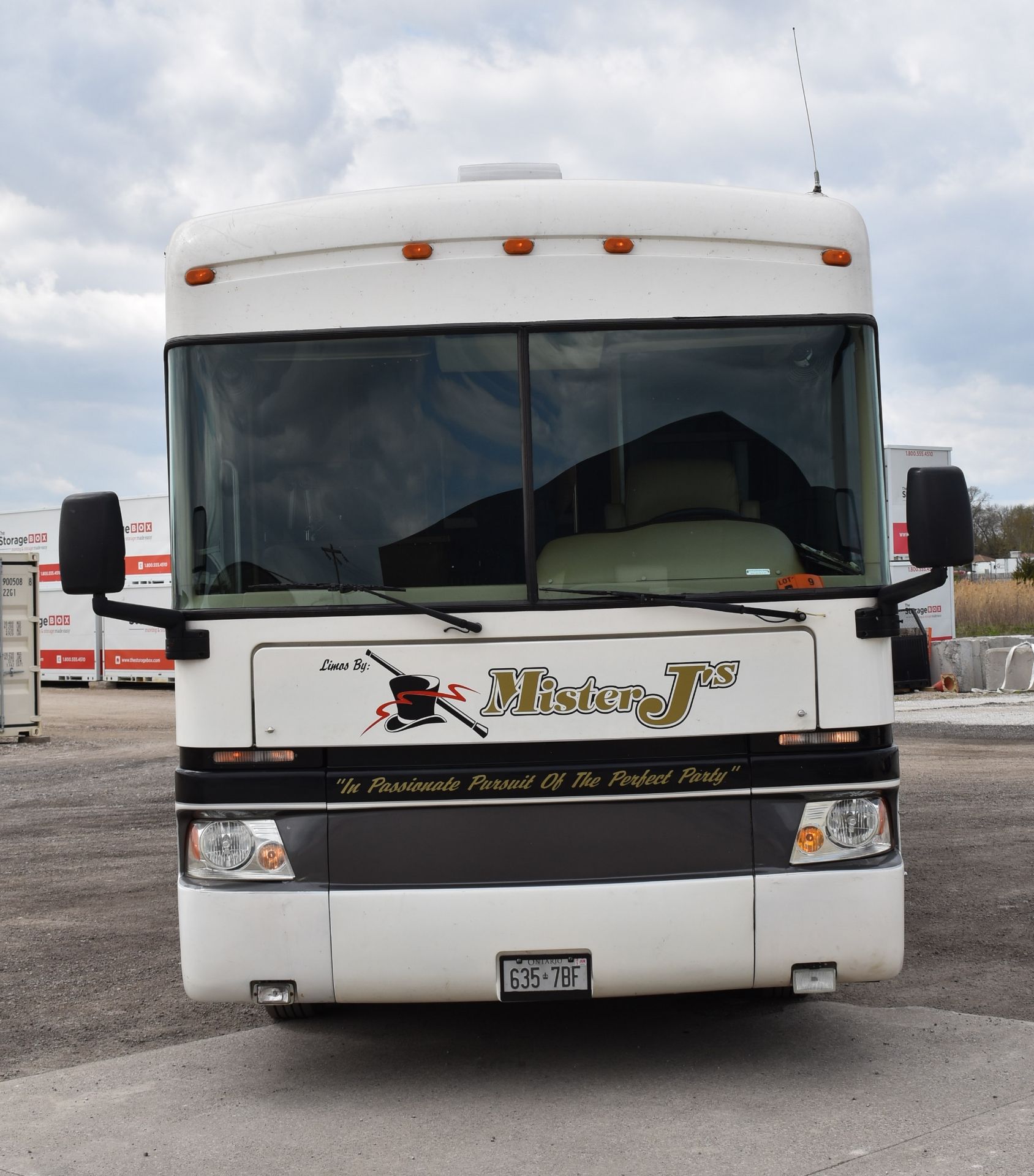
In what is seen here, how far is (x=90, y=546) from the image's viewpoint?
4.59m

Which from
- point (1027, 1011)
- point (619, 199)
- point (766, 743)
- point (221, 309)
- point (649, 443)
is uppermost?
point (619, 199)

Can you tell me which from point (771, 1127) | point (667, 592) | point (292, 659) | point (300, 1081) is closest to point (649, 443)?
point (667, 592)

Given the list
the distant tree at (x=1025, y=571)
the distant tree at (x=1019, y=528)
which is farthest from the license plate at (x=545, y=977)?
the distant tree at (x=1019, y=528)

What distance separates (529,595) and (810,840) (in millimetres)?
1243

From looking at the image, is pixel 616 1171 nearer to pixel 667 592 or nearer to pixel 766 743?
pixel 766 743

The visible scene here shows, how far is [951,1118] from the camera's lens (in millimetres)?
4410

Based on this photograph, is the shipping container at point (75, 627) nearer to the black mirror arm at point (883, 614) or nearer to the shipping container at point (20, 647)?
the shipping container at point (20, 647)

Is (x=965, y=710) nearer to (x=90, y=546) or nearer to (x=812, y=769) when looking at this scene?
(x=812, y=769)

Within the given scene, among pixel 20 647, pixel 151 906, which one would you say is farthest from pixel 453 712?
pixel 20 647

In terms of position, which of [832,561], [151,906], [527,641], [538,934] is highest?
[832,561]

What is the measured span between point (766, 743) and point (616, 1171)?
1427 millimetres

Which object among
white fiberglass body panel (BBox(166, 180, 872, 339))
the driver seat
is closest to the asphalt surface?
the driver seat

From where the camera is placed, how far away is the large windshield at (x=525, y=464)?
15.4 feet

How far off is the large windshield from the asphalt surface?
1.73 metres
